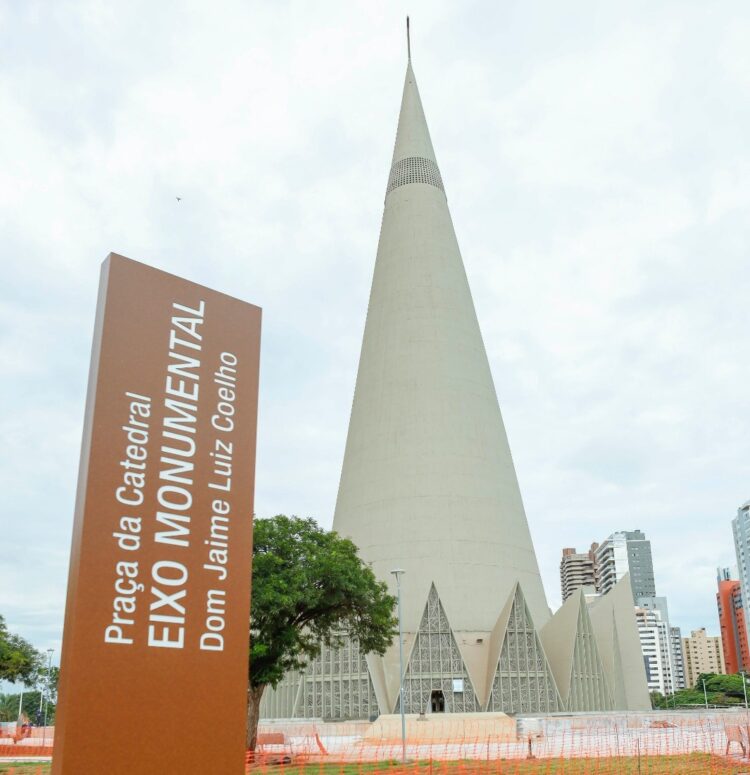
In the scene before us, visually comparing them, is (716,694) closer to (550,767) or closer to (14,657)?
(14,657)

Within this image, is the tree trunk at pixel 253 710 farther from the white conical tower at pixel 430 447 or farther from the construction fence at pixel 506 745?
the white conical tower at pixel 430 447

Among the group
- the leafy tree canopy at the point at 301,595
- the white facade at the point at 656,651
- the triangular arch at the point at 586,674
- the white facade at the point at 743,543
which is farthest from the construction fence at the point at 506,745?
the white facade at the point at 656,651

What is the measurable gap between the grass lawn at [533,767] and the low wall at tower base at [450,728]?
8957 millimetres

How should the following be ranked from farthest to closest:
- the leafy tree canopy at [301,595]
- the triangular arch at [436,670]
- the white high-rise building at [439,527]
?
the white high-rise building at [439,527], the triangular arch at [436,670], the leafy tree canopy at [301,595]

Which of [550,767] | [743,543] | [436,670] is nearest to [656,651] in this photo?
[743,543]

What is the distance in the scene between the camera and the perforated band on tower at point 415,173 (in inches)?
2138

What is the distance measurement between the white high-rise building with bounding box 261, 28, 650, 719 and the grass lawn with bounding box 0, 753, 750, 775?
51.3 ft

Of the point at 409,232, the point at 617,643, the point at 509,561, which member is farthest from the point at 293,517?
the point at 409,232

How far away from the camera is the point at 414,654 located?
3959 centimetres

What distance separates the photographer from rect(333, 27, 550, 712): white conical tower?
43250 millimetres

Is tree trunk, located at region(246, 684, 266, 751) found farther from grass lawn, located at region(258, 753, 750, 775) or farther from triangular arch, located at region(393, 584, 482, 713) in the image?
triangular arch, located at region(393, 584, 482, 713)

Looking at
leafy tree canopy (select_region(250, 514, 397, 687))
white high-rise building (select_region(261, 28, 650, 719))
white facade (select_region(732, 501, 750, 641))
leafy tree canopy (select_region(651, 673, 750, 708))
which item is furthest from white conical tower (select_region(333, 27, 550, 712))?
white facade (select_region(732, 501, 750, 641))

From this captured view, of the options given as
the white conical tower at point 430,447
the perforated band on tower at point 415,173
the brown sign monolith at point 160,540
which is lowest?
the brown sign monolith at point 160,540

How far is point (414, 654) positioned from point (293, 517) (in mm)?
15412
